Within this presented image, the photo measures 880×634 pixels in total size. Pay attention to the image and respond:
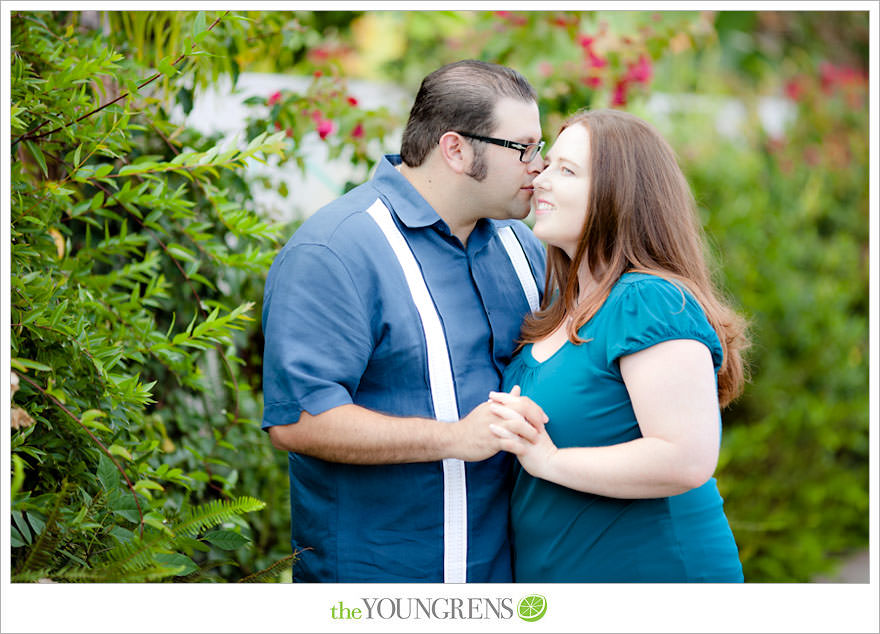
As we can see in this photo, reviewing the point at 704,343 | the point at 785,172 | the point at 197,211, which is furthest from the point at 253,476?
the point at 785,172

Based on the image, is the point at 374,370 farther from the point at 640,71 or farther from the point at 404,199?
the point at 640,71

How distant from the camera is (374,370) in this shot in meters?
2.09

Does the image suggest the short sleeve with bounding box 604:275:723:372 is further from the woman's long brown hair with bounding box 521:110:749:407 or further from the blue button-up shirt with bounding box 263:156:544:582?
the blue button-up shirt with bounding box 263:156:544:582

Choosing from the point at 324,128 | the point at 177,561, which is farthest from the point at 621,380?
the point at 324,128

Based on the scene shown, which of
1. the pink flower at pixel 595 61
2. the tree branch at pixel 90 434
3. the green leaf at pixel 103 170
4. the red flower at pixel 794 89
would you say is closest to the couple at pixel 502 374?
the tree branch at pixel 90 434

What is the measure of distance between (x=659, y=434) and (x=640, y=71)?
247 cm

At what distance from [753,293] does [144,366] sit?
12.0 feet

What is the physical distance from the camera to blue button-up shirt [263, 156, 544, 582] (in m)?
1.97

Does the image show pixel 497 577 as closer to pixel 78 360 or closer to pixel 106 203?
pixel 78 360

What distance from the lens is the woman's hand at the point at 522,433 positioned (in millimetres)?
1908

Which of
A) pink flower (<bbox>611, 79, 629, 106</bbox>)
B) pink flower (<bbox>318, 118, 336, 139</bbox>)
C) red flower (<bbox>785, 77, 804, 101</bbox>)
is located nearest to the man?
pink flower (<bbox>318, 118, 336, 139</bbox>)

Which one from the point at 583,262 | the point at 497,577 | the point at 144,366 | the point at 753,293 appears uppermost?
the point at 583,262

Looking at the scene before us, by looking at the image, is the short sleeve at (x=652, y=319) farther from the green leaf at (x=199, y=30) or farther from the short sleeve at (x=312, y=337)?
the green leaf at (x=199, y=30)

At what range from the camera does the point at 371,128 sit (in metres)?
3.32
